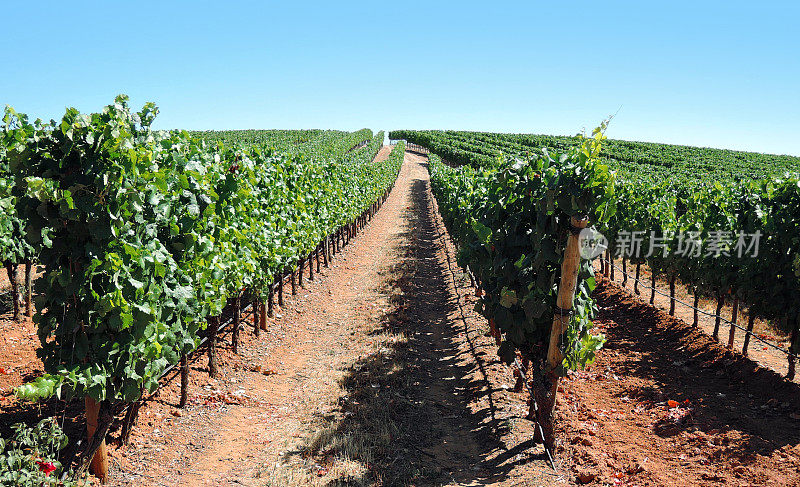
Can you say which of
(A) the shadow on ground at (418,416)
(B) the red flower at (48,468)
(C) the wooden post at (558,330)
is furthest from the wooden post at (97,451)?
(C) the wooden post at (558,330)

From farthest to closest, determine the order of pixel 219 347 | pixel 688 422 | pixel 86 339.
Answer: pixel 219 347 → pixel 688 422 → pixel 86 339

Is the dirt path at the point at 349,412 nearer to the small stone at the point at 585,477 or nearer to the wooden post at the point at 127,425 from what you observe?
the wooden post at the point at 127,425

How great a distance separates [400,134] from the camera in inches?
5295

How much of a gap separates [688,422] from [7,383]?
1054 centimetres

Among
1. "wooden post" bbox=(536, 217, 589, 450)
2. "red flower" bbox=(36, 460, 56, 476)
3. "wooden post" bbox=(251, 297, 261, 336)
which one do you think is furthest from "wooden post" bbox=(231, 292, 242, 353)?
"wooden post" bbox=(536, 217, 589, 450)

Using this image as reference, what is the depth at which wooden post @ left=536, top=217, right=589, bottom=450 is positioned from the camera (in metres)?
5.72

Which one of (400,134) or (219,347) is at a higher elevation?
(400,134)

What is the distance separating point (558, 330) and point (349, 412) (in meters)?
3.59

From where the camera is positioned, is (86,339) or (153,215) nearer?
(86,339)

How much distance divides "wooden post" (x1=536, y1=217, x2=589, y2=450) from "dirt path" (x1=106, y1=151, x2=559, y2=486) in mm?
480

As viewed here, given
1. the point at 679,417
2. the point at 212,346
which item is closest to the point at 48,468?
the point at 212,346

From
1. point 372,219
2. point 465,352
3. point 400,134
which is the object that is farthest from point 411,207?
point 400,134

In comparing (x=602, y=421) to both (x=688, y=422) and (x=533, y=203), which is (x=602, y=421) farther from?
(x=533, y=203)

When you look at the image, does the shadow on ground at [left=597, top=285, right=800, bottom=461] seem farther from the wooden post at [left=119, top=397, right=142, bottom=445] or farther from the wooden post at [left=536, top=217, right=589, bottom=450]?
the wooden post at [left=119, top=397, right=142, bottom=445]
